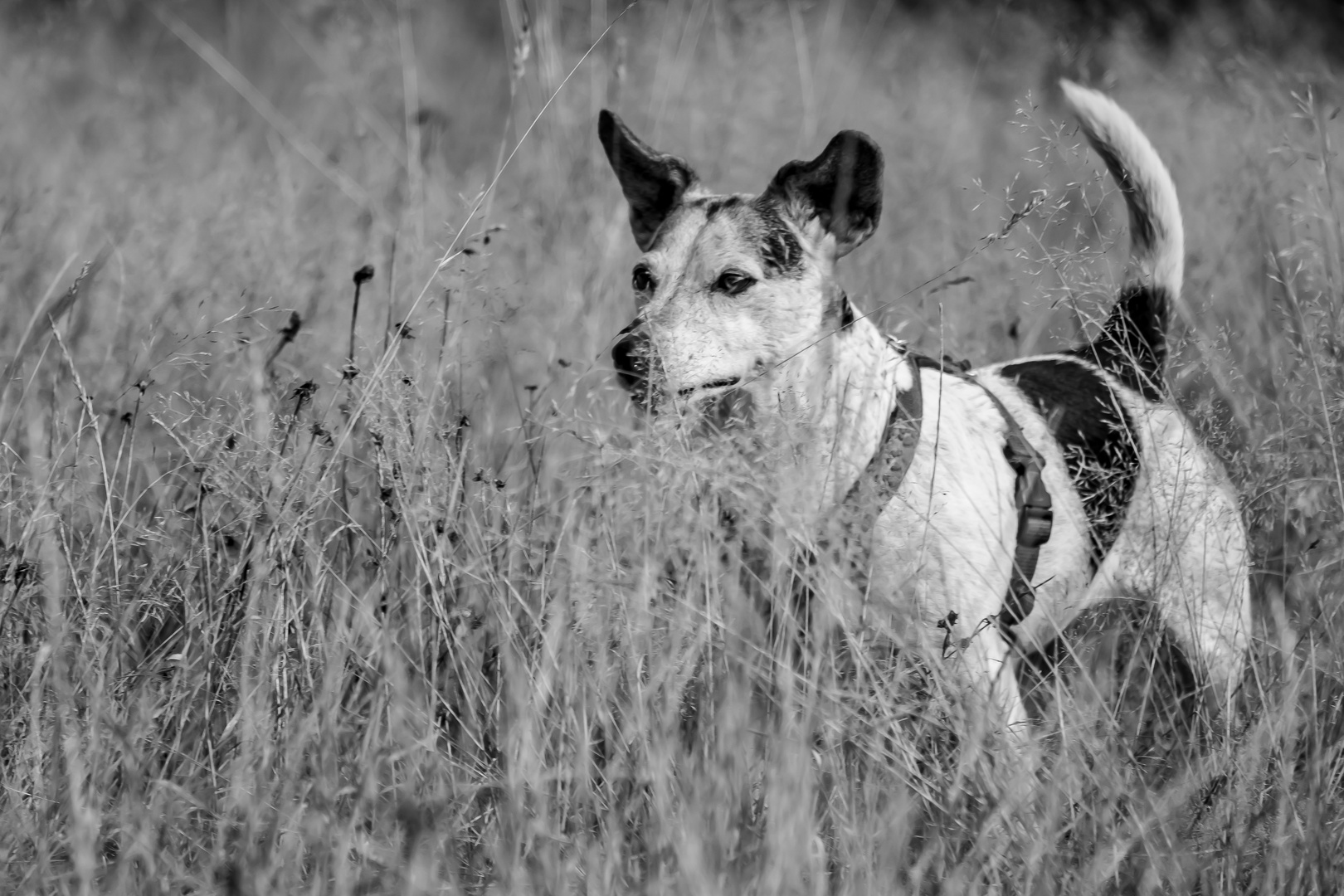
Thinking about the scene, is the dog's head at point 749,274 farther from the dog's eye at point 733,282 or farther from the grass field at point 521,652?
the grass field at point 521,652

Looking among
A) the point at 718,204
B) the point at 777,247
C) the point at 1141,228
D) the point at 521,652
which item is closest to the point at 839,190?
the point at 777,247

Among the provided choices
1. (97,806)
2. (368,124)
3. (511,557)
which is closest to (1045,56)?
(368,124)

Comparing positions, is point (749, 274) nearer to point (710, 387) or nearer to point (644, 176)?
point (710, 387)

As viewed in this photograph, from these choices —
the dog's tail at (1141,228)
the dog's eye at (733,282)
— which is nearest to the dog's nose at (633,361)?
the dog's eye at (733,282)

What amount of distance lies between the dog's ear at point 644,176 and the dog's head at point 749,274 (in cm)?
1

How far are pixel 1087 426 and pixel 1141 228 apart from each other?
574 millimetres

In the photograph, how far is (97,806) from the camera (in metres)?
1.63

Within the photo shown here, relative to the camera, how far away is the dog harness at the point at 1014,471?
2238mm

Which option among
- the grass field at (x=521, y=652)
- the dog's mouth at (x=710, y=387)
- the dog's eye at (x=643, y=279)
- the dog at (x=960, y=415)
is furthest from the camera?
the dog's eye at (x=643, y=279)

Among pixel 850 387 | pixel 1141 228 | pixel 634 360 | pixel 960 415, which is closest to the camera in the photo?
pixel 634 360

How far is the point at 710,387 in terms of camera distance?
7.93 ft

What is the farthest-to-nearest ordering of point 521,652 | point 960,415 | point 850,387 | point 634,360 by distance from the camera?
1. point 960,415
2. point 850,387
3. point 634,360
4. point 521,652

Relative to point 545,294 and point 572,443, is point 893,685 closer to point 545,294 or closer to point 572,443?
point 572,443

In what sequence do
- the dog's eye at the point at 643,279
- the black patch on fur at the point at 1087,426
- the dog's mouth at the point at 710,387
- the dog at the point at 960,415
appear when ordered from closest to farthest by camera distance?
the dog at the point at 960,415
the dog's mouth at the point at 710,387
the black patch on fur at the point at 1087,426
the dog's eye at the point at 643,279
